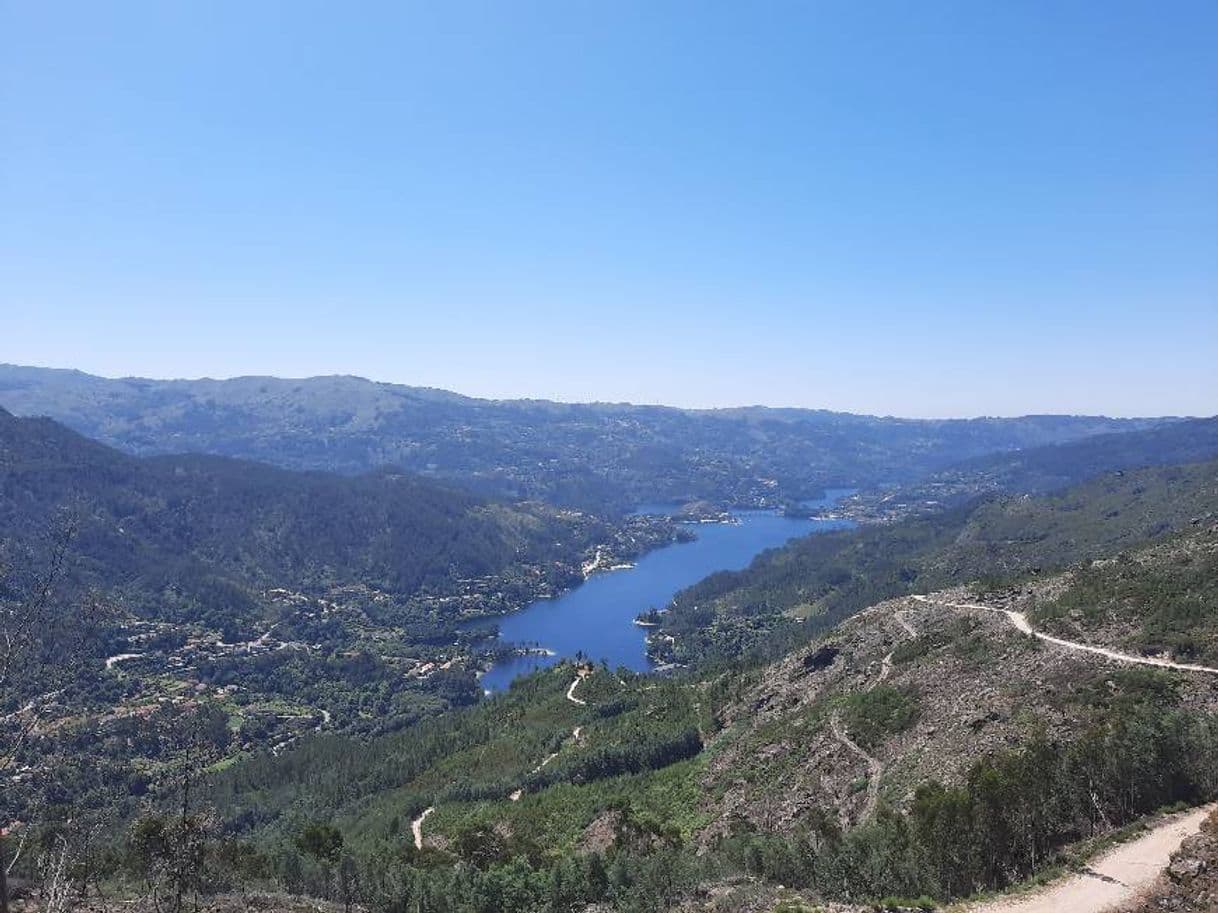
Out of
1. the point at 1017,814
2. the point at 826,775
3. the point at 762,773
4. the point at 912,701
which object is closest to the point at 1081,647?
the point at 912,701

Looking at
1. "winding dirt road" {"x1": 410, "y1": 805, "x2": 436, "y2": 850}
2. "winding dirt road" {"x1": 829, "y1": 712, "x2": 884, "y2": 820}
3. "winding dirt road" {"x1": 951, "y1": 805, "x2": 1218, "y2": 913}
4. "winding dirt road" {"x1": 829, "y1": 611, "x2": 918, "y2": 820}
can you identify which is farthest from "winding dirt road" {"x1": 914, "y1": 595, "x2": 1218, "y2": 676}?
"winding dirt road" {"x1": 410, "y1": 805, "x2": 436, "y2": 850}

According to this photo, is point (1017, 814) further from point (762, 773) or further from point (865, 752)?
point (762, 773)

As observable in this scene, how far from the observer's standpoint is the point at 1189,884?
31.5 m

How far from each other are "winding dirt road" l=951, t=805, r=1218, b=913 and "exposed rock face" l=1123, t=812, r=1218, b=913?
1267 millimetres

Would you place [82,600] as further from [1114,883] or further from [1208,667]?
[1208,667]

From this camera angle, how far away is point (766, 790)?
233ft

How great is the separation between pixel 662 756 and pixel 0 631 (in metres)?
90.2

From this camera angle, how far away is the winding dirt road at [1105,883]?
33.6 meters

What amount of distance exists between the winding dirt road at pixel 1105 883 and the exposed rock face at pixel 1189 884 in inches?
49.9

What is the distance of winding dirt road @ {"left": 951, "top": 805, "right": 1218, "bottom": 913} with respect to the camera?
33625 millimetres

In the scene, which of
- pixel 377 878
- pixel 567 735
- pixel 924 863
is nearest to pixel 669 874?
pixel 924 863

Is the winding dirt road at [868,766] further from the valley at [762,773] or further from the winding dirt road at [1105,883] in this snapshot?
the winding dirt road at [1105,883]

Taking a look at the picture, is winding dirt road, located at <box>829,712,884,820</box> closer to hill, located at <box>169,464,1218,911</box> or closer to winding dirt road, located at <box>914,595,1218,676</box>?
hill, located at <box>169,464,1218,911</box>

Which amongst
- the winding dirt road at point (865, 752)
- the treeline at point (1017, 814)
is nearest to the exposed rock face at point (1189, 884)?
the treeline at point (1017, 814)
